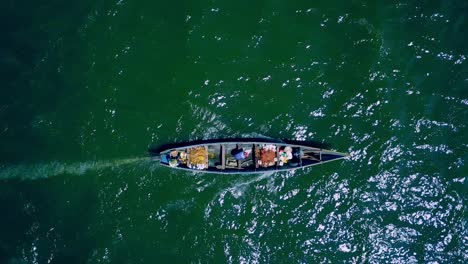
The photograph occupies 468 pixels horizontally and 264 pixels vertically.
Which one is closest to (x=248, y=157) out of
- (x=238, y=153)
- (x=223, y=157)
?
(x=238, y=153)

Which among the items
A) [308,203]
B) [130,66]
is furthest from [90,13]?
[308,203]

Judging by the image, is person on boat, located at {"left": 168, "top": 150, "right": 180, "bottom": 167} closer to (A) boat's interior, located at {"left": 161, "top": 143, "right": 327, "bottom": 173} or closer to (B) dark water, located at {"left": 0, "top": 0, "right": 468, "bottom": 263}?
(A) boat's interior, located at {"left": 161, "top": 143, "right": 327, "bottom": 173}

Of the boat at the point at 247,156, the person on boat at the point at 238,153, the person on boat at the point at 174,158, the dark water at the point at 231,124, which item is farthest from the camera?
the dark water at the point at 231,124

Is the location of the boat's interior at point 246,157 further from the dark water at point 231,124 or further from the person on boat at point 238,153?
the dark water at point 231,124

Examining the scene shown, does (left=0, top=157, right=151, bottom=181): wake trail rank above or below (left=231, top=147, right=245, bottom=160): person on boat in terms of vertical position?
below

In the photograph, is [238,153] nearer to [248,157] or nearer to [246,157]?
[246,157]

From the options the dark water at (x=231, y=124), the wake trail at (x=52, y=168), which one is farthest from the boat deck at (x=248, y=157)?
the wake trail at (x=52, y=168)

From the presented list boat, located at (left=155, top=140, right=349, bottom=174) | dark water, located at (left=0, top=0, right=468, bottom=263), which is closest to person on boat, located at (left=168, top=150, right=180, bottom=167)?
boat, located at (left=155, top=140, right=349, bottom=174)
